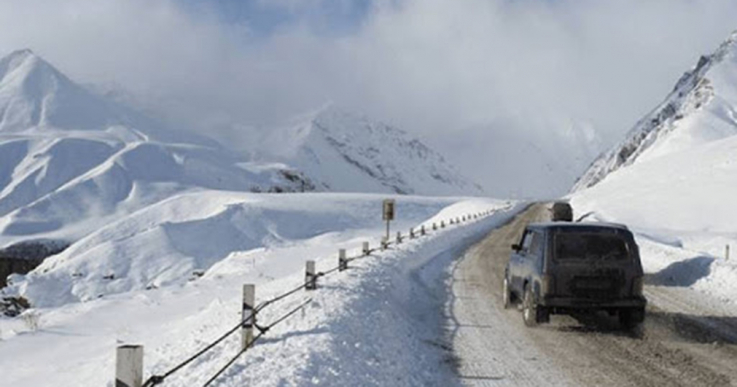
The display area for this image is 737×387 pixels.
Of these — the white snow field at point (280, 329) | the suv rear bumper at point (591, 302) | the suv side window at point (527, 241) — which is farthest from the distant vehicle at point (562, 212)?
the suv rear bumper at point (591, 302)

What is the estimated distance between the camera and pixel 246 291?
38.5 feet

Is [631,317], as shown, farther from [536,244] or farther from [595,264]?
[536,244]

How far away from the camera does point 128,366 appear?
7.17 meters

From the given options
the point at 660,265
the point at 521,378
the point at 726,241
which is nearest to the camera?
the point at 521,378

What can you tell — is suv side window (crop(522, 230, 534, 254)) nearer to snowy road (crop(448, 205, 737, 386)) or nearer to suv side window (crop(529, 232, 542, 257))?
suv side window (crop(529, 232, 542, 257))

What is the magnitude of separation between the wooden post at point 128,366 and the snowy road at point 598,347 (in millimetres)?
5043

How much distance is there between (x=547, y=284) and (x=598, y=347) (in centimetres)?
183

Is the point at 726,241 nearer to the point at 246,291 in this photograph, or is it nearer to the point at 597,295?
the point at 597,295

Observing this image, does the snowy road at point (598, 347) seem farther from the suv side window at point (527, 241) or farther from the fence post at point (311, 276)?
the fence post at point (311, 276)

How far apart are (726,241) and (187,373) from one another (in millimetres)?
39550

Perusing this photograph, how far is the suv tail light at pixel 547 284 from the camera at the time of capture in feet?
48.1

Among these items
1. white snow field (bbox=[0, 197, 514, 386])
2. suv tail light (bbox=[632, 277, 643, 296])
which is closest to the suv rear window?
suv tail light (bbox=[632, 277, 643, 296])

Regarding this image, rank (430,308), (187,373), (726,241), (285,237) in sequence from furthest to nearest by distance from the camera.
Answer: (285,237)
(726,241)
(430,308)
(187,373)

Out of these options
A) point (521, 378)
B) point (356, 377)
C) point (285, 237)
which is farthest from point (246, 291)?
point (285, 237)
